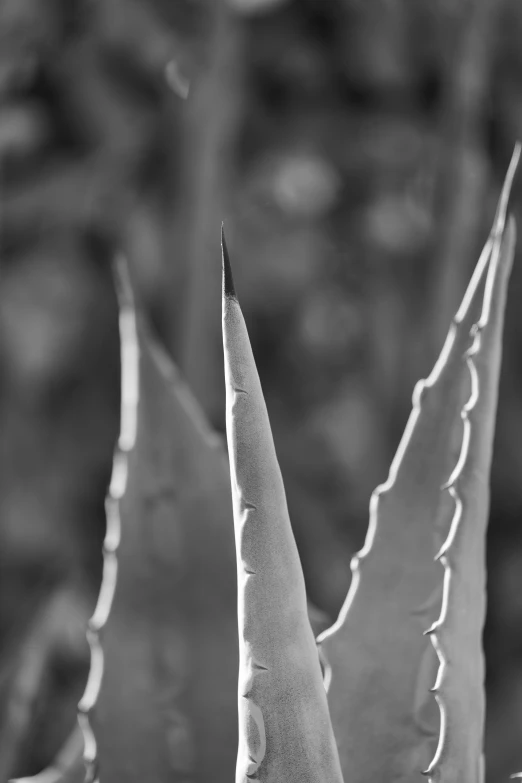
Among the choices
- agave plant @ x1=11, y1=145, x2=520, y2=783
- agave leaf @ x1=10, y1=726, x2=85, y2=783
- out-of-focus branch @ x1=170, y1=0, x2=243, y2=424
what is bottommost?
agave leaf @ x1=10, y1=726, x2=85, y2=783

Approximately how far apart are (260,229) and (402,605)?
0.64m

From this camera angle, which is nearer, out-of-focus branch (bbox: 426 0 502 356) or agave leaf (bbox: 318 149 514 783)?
agave leaf (bbox: 318 149 514 783)

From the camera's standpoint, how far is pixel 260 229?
2.78ft

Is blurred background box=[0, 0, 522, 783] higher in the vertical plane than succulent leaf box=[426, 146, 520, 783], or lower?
higher

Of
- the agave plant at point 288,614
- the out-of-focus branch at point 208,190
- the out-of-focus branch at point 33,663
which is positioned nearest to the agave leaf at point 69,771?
the agave plant at point 288,614

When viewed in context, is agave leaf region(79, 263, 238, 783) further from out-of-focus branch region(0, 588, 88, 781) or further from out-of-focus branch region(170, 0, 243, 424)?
out-of-focus branch region(170, 0, 243, 424)

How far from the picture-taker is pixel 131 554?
26 centimetres

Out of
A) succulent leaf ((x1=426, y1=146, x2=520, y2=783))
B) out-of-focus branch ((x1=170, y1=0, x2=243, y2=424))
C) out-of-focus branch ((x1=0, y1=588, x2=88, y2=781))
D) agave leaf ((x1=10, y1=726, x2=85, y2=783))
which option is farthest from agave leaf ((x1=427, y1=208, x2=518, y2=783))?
out-of-focus branch ((x1=170, y1=0, x2=243, y2=424))

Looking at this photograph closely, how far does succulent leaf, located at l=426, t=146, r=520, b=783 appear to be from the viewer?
0.20 metres

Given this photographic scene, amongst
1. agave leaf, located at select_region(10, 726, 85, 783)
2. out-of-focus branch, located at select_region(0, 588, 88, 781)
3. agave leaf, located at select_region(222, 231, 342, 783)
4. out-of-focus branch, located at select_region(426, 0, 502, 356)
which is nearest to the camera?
agave leaf, located at select_region(222, 231, 342, 783)

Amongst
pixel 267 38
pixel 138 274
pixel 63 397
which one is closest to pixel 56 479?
pixel 63 397

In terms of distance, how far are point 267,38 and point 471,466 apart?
0.74 meters

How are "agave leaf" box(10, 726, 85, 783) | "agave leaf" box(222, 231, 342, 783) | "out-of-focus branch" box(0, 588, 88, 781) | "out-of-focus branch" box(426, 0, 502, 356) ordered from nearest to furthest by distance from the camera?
1. "agave leaf" box(222, 231, 342, 783)
2. "agave leaf" box(10, 726, 85, 783)
3. "out-of-focus branch" box(0, 588, 88, 781)
4. "out-of-focus branch" box(426, 0, 502, 356)

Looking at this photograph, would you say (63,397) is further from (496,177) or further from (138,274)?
(496,177)
